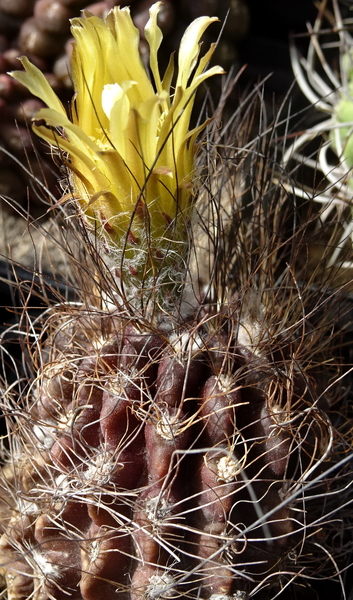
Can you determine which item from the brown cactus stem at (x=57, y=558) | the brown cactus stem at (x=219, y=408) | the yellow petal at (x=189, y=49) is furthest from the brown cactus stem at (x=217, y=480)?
the yellow petal at (x=189, y=49)

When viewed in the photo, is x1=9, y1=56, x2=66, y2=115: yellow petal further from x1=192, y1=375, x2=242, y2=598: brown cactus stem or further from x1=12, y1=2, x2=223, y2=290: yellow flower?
x1=192, y1=375, x2=242, y2=598: brown cactus stem

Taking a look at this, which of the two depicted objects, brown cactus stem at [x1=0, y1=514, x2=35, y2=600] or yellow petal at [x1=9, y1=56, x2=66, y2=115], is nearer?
yellow petal at [x1=9, y1=56, x2=66, y2=115]

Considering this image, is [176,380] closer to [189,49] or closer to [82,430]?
[82,430]

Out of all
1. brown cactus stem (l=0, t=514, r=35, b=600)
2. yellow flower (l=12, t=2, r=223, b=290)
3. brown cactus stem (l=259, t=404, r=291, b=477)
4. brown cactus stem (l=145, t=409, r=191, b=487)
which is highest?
yellow flower (l=12, t=2, r=223, b=290)

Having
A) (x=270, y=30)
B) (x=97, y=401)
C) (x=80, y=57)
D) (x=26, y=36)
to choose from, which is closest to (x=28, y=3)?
(x=26, y=36)

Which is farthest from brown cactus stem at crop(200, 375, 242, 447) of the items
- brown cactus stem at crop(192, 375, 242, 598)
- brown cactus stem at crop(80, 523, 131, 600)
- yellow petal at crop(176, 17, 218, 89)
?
yellow petal at crop(176, 17, 218, 89)

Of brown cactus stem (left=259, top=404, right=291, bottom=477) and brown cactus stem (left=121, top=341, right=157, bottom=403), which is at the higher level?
brown cactus stem (left=121, top=341, right=157, bottom=403)
